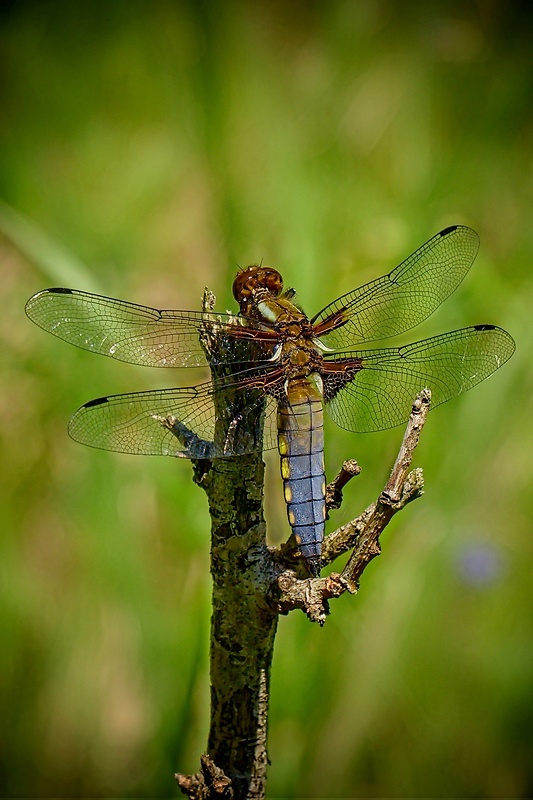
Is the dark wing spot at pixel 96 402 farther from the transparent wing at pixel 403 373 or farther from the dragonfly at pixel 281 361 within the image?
the transparent wing at pixel 403 373

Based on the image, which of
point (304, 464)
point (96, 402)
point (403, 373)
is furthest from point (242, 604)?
point (403, 373)

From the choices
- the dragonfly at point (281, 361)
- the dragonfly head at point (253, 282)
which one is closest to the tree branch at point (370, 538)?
the dragonfly at point (281, 361)

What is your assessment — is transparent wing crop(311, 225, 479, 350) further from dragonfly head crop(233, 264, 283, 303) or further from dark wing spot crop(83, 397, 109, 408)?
dark wing spot crop(83, 397, 109, 408)

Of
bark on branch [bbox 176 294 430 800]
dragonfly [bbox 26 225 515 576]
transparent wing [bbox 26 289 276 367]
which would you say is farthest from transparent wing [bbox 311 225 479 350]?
bark on branch [bbox 176 294 430 800]

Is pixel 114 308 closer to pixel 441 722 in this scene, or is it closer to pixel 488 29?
pixel 441 722

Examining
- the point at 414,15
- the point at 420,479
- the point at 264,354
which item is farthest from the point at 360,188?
the point at 420,479

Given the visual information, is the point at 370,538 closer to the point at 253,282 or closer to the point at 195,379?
the point at 253,282
